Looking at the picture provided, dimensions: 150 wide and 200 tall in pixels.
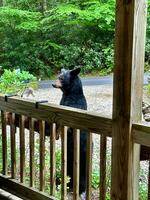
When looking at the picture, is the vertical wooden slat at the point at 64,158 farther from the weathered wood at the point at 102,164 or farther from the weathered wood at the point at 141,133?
the weathered wood at the point at 141,133

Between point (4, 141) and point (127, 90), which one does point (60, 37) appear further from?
point (127, 90)

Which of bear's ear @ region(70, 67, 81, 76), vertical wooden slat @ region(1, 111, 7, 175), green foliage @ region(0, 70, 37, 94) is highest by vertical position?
bear's ear @ region(70, 67, 81, 76)

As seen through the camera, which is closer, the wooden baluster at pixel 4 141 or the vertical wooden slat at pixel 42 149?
the vertical wooden slat at pixel 42 149

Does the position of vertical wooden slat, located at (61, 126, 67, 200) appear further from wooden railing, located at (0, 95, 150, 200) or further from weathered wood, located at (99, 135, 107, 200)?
weathered wood, located at (99, 135, 107, 200)

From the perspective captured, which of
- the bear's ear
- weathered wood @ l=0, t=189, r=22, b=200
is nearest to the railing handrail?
the bear's ear

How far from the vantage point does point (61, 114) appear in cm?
203

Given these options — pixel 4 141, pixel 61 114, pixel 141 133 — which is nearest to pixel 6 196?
pixel 4 141

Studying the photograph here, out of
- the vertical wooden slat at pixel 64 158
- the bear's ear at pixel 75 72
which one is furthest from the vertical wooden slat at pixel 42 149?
the bear's ear at pixel 75 72

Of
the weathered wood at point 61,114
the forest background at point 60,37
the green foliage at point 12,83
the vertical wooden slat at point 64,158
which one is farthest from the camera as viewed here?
the forest background at point 60,37

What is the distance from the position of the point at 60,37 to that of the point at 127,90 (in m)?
3.92

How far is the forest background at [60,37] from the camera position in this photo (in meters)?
4.38

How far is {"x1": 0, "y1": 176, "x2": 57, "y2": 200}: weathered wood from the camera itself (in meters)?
2.25

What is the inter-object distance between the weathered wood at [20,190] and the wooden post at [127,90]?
2.10ft

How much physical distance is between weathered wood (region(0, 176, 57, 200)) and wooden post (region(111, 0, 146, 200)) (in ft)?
2.10
